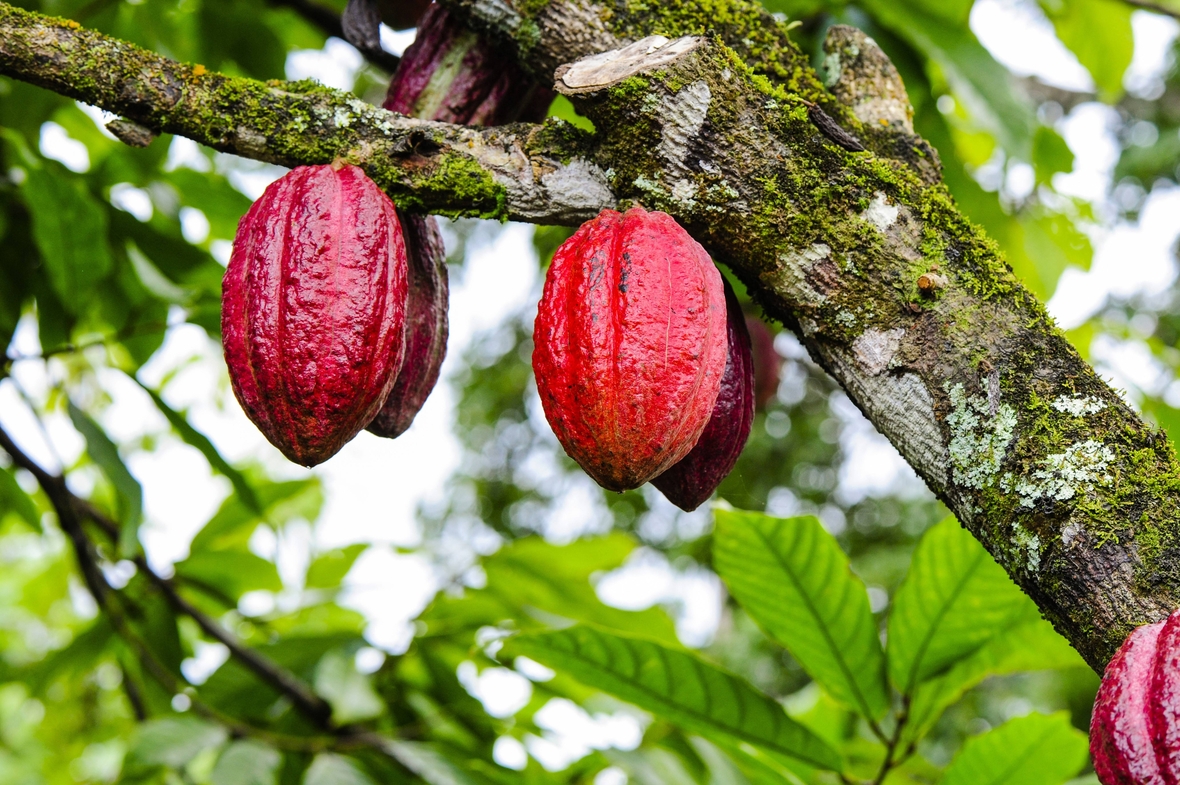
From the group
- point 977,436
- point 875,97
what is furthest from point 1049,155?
point 977,436

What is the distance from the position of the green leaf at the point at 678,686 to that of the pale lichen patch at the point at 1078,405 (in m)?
0.70

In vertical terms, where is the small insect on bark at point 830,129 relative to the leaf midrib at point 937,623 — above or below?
above

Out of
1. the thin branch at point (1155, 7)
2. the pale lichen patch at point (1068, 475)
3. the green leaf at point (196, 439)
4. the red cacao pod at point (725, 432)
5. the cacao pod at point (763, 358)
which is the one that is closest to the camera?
the pale lichen patch at point (1068, 475)

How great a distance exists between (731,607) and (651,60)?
5.78m

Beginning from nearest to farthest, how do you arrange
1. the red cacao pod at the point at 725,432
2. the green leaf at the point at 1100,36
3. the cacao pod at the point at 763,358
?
the red cacao pod at the point at 725,432 < the cacao pod at the point at 763,358 < the green leaf at the point at 1100,36

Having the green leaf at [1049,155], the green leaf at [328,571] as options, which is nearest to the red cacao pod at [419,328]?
the green leaf at [328,571]

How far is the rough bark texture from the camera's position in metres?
0.93

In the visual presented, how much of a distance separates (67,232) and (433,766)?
3.84 ft

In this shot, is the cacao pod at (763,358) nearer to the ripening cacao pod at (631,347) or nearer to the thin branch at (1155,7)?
the thin branch at (1155,7)

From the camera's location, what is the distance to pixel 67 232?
1780mm

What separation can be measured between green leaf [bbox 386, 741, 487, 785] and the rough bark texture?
3.49 feet

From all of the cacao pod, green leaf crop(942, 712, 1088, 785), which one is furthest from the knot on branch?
the cacao pod

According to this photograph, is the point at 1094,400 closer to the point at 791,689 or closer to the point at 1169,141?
the point at 791,689

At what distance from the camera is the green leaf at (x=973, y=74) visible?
6.23 ft
